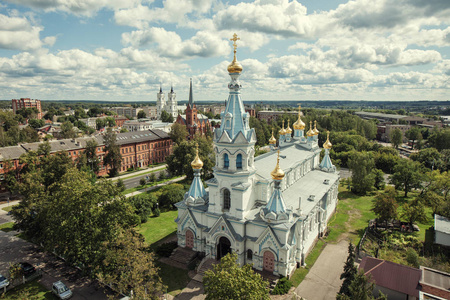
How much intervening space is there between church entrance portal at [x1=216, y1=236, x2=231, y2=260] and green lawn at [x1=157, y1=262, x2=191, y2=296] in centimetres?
351

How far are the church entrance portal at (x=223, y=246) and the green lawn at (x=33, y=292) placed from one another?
1376cm

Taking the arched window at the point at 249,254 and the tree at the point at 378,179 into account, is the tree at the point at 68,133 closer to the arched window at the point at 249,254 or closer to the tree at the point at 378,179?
the arched window at the point at 249,254

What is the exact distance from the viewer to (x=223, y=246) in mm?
25828

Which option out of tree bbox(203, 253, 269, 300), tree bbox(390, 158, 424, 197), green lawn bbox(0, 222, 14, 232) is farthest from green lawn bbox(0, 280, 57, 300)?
tree bbox(390, 158, 424, 197)

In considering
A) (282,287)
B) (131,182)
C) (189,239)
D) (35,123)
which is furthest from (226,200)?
(35,123)

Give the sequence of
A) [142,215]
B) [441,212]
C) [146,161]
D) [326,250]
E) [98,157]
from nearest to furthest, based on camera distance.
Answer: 1. [326,250]
2. [441,212]
3. [142,215]
4. [98,157]
5. [146,161]

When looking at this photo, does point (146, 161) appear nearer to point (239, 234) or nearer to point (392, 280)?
point (239, 234)

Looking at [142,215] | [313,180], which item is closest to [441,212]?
[313,180]

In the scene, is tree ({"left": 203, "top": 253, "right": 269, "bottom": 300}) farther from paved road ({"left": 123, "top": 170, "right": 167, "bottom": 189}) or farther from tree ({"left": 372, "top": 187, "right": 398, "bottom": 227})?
paved road ({"left": 123, "top": 170, "right": 167, "bottom": 189})

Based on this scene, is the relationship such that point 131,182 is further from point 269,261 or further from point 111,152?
point 269,261

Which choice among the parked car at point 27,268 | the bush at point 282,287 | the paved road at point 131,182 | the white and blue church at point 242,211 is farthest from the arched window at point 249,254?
the paved road at point 131,182

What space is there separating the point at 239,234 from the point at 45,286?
17041mm

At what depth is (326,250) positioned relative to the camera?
28.8 meters

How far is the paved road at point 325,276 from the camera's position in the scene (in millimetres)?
22211
